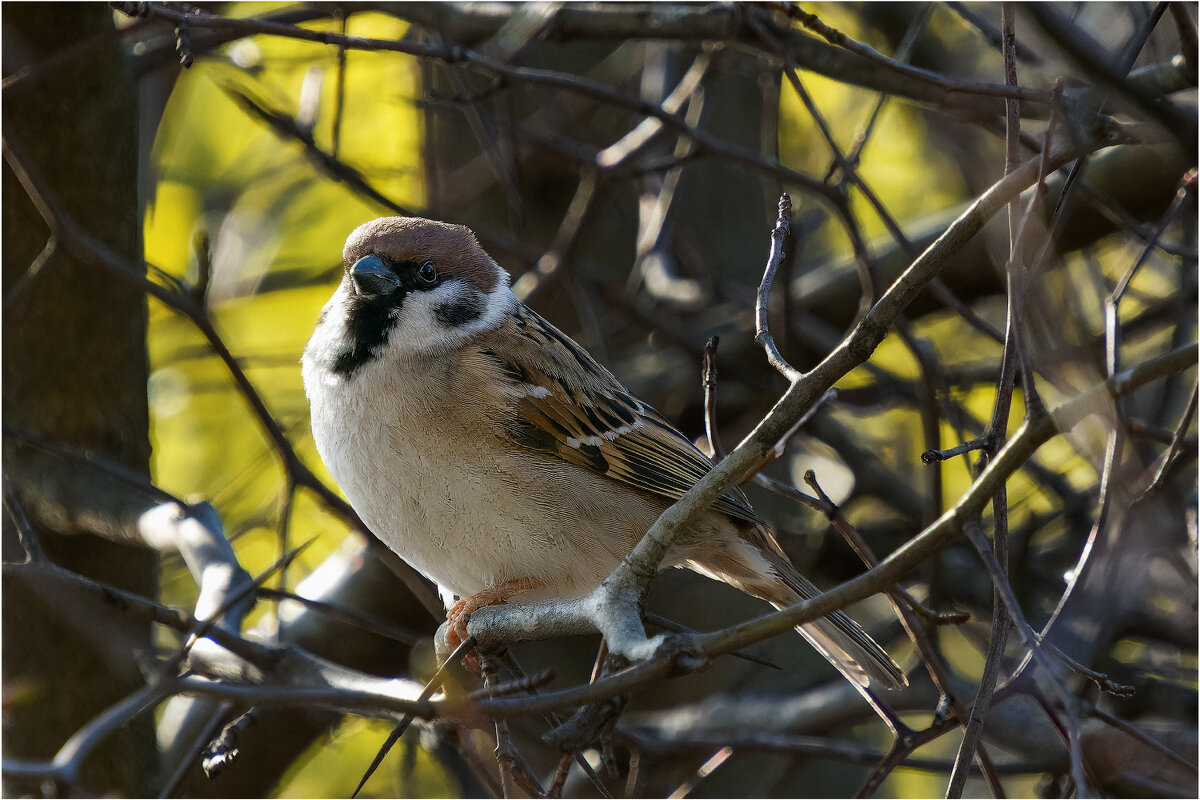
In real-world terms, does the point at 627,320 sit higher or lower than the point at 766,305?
lower

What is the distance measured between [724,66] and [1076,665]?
130 inches

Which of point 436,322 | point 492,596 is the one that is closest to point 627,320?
point 436,322

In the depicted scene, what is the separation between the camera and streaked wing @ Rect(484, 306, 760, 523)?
10.5 feet

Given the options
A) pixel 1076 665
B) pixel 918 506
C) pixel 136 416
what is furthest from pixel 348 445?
pixel 918 506

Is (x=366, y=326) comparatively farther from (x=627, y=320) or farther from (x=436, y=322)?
(x=627, y=320)

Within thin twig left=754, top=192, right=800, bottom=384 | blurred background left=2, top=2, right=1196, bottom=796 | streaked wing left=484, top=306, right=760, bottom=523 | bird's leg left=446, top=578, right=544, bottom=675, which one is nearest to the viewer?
thin twig left=754, top=192, right=800, bottom=384

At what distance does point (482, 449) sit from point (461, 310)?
47 cm

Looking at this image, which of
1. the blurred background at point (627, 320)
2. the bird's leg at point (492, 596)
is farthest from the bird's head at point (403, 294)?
the bird's leg at point (492, 596)

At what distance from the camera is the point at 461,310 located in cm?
329

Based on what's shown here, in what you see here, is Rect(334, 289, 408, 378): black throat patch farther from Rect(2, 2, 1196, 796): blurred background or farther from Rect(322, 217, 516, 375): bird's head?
Rect(2, 2, 1196, 796): blurred background

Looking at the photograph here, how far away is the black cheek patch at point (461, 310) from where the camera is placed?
3.23m

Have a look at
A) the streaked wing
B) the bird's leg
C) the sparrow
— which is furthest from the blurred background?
the streaked wing

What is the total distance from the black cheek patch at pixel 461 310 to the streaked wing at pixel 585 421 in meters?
0.10

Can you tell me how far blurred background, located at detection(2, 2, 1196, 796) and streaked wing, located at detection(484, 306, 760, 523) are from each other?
0.56 meters
